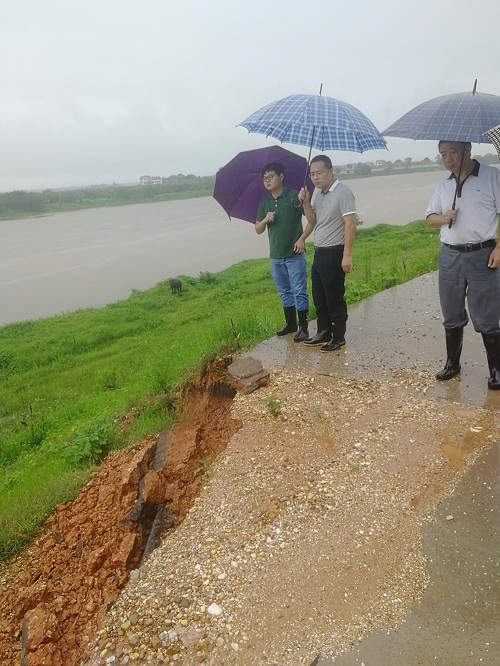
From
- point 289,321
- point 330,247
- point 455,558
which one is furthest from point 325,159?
point 455,558

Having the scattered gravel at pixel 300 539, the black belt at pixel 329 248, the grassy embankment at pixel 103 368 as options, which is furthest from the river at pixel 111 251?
the scattered gravel at pixel 300 539

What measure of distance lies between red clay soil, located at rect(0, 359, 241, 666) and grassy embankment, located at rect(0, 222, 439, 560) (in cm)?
23

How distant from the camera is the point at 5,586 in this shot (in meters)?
2.82

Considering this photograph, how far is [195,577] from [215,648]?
0.39 m

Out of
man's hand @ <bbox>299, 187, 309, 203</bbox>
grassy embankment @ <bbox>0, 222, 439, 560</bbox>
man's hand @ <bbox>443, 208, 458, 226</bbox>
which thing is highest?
man's hand @ <bbox>299, 187, 309, 203</bbox>

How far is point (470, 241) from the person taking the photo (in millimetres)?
3475

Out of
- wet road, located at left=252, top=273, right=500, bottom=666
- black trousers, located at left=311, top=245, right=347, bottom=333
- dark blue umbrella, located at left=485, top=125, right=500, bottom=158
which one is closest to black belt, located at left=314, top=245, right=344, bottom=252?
black trousers, located at left=311, top=245, right=347, bottom=333

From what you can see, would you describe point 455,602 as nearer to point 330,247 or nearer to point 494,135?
point 494,135

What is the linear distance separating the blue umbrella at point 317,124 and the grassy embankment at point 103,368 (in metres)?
2.04

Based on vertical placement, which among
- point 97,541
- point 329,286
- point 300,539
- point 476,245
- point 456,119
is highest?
point 456,119

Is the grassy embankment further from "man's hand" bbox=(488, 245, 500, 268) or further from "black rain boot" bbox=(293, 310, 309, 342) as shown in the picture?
"man's hand" bbox=(488, 245, 500, 268)

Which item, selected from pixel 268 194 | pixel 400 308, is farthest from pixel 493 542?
pixel 400 308

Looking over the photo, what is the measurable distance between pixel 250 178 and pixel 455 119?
2185mm

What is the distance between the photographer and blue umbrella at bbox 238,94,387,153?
3.98 meters
